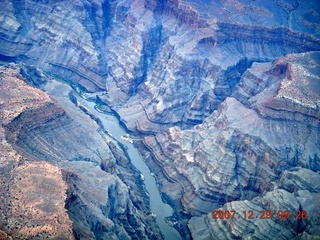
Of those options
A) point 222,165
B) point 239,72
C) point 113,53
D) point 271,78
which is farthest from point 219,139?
point 113,53

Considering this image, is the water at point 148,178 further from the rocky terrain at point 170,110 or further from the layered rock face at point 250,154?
the layered rock face at point 250,154

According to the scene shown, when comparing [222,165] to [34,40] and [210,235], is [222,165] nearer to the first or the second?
[210,235]
